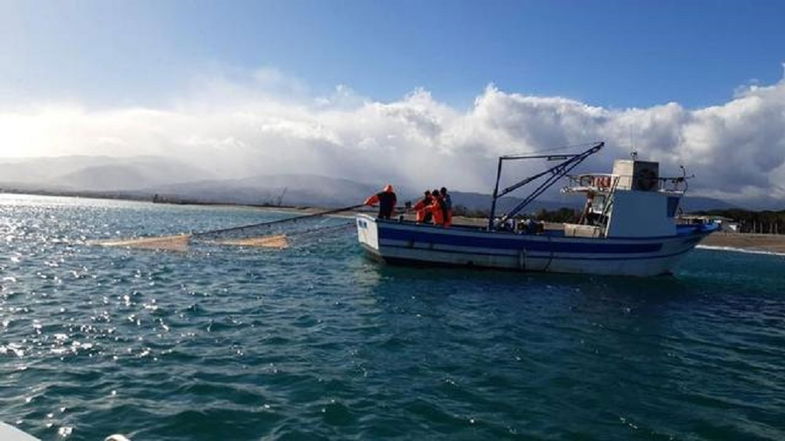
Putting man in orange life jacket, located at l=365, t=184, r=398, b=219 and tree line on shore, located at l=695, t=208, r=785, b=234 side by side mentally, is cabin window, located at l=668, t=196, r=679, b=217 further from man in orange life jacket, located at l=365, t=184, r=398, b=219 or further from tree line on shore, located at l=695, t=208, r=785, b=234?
tree line on shore, located at l=695, t=208, r=785, b=234

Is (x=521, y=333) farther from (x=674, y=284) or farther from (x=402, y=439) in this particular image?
(x=674, y=284)

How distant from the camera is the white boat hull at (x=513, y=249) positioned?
88.2 ft

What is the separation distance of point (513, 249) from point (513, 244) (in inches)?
9.4

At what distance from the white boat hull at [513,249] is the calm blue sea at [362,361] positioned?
5133 millimetres

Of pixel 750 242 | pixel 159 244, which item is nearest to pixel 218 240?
pixel 159 244

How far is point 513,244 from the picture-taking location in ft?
91.4

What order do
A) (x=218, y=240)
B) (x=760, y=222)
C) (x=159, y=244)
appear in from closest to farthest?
(x=159, y=244) < (x=218, y=240) < (x=760, y=222)

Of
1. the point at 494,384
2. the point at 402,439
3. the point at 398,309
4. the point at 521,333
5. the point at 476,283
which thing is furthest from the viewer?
the point at 476,283

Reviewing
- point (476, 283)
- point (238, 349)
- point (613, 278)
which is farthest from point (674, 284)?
point (238, 349)

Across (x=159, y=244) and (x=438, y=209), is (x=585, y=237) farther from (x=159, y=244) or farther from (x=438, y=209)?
(x=159, y=244)

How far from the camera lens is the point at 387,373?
10.4 m

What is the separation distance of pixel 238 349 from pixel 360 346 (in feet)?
7.94

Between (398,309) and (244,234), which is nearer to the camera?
(398,309)

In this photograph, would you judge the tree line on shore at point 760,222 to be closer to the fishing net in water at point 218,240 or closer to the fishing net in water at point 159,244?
the fishing net in water at point 218,240
